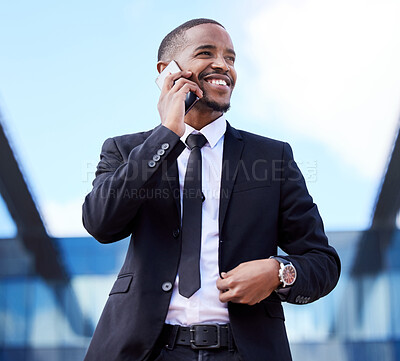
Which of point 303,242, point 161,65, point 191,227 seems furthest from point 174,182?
point 161,65

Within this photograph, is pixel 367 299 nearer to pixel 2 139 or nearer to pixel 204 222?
pixel 2 139

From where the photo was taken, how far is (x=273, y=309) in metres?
1.91

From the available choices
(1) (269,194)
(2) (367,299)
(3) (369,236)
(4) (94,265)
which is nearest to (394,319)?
(2) (367,299)

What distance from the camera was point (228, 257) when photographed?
1.91 metres

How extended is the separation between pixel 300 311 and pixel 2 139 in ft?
15.2

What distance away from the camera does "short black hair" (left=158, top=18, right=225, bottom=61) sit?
249 centimetres

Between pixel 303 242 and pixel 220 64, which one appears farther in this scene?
pixel 220 64

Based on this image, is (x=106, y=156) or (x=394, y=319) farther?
(x=394, y=319)

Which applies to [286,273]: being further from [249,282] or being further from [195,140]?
[195,140]

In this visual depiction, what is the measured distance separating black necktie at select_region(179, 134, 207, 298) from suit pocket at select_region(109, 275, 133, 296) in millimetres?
169

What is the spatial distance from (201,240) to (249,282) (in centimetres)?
26

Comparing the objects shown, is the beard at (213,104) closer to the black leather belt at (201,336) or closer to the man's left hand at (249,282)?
the man's left hand at (249,282)

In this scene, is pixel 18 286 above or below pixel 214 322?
above

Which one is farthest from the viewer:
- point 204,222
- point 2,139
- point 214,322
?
point 2,139
